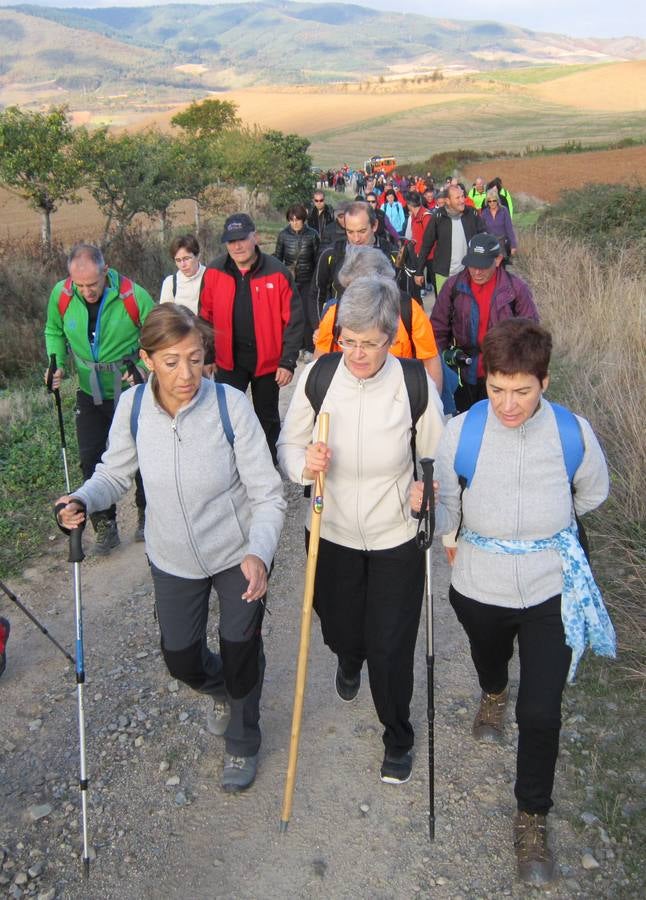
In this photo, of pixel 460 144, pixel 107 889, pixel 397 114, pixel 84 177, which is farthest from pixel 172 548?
pixel 397 114

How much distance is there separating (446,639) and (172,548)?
199 centimetres

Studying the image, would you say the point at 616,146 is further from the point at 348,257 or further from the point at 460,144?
the point at 348,257

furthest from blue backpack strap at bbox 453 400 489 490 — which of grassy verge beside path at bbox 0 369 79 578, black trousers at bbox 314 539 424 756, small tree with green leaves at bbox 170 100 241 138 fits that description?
small tree with green leaves at bbox 170 100 241 138

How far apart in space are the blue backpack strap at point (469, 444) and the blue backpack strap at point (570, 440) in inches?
10.5

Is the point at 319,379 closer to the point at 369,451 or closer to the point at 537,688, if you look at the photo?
the point at 369,451

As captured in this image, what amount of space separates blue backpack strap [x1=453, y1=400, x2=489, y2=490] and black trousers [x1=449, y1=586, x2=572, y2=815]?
51 centimetres

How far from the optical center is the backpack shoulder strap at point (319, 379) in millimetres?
3105

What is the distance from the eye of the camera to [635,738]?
11.9 ft

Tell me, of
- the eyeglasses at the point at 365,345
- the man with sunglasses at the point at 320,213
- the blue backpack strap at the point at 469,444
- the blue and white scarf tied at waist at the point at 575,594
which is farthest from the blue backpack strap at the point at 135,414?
the man with sunglasses at the point at 320,213

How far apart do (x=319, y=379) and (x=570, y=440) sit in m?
0.96

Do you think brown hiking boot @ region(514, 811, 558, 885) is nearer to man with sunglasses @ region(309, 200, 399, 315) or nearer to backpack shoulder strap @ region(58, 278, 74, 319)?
man with sunglasses @ region(309, 200, 399, 315)

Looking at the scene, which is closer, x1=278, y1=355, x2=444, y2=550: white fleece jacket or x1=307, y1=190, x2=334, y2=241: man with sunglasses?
x1=278, y1=355, x2=444, y2=550: white fleece jacket

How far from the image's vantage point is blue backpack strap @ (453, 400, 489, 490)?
9.50 ft

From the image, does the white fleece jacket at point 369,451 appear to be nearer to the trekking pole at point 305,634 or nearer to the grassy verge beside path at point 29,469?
the trekking pole at point 305,634
